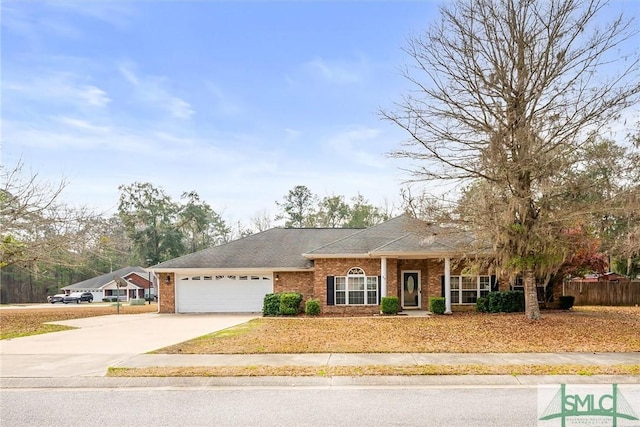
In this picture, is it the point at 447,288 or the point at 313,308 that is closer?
the point at 447,288

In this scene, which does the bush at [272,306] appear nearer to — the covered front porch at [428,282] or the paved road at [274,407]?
the covered front porch at [428,282]

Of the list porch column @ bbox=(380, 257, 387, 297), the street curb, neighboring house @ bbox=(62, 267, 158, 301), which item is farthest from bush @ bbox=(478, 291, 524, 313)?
neighboring house @ bbox=(62, 267, 158, 301)

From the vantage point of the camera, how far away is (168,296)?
24.6m

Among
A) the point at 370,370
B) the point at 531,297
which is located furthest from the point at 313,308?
the point at 370,370

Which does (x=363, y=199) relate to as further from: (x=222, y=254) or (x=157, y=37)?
(x=157, y=37)

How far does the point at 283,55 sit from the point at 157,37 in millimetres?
4097

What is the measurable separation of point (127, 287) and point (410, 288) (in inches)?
1626

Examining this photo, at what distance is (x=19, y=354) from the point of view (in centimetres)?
1113

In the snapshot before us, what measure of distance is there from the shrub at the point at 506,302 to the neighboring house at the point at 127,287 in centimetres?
4031

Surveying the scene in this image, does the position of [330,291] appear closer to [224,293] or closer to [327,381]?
[224,293]

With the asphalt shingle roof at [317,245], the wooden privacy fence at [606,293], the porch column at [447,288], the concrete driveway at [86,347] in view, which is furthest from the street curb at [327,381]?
the wooden privacy fence at [606,293]

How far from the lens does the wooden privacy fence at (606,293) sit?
30.0m

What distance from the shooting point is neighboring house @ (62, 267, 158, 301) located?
176 ft

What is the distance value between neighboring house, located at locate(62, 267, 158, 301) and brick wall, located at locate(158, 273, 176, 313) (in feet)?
96.9
